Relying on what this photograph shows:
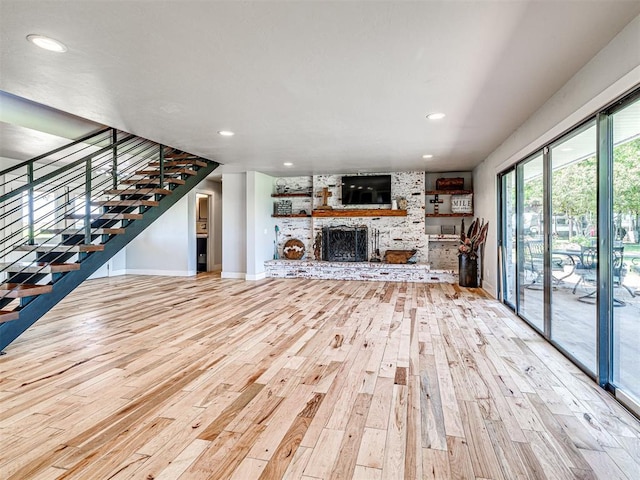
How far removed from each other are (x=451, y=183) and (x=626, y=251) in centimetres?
599

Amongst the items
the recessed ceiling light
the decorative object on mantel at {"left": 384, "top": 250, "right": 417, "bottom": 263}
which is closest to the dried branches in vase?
the decorative object on mantel at {"left": 384, "top": 250, "right": 417, "bottom": 263}

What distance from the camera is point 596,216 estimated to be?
104 inches

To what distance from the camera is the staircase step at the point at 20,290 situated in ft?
10.9

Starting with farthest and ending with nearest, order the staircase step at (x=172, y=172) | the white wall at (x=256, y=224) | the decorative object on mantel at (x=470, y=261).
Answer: the white wall at (x=256, y=224) → the decorative object on mantel at (x=470, y=261) → the staircase step at (x=172, y=172)

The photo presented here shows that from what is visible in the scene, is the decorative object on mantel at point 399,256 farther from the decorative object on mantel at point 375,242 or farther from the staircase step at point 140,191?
the staircase step at point 140,191

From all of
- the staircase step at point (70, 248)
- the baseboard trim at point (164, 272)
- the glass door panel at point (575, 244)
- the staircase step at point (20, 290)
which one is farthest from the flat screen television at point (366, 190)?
the staircase step at point (20, 290)

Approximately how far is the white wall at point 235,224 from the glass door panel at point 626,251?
22.4 ft

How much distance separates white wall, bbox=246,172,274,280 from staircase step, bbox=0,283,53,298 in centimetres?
444

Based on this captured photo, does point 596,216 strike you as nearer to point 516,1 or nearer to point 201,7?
point 516,1

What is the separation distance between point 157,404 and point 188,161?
4953 mm

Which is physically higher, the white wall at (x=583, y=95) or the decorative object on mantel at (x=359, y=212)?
the white wall at (x=583, y=95)

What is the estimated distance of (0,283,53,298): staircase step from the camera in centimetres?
331

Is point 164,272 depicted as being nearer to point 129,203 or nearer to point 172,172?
point 172,172

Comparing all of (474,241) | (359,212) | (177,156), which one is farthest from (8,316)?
(474,241)
